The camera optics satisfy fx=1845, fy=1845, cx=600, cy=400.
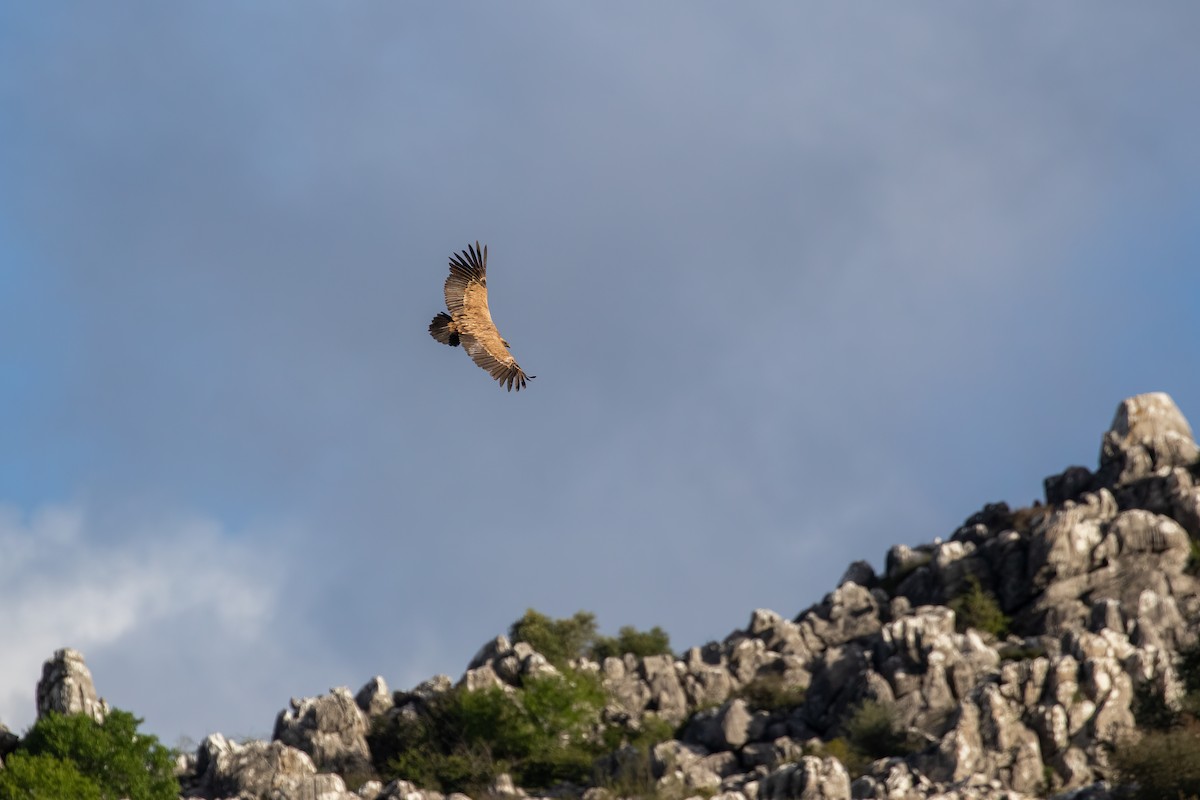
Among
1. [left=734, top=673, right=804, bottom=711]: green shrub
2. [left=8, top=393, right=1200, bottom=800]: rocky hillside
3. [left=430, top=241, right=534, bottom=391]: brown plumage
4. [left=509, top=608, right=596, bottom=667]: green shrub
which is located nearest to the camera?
[left=430, top=241, right=534, bottom=391]: brown plumage

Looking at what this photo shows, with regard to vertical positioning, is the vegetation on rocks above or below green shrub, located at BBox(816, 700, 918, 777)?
above

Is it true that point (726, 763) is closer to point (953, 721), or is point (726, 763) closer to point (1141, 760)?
point (953, 721)

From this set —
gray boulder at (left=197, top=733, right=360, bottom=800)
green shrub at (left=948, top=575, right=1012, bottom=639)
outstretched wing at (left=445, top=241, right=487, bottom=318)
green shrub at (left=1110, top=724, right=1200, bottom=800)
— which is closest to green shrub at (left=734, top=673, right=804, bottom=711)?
green shrub at (left=948, top=575, right=1012, bottom=639)

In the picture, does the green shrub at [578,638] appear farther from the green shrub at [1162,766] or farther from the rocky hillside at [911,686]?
the green shrub at [1162,766]

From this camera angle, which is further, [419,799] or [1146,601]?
[1146,601]

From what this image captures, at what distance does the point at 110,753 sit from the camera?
88.2 m

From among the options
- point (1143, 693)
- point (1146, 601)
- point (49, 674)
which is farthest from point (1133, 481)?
point (49, 674)

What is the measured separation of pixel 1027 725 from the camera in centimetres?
8344

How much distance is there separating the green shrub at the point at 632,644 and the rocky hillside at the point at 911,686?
44.1 feet

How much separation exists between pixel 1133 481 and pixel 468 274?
83.8m

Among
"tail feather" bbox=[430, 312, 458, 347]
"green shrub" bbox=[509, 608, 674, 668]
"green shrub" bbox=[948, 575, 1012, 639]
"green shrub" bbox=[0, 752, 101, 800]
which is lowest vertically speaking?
"tail feather" bbox=[430, 312, 458, 347]

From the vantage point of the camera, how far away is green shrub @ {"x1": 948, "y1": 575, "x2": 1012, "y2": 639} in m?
105

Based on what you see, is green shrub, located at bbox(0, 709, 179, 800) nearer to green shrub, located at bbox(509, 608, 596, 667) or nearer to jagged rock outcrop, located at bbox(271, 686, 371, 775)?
jagged rock outcrop, located at bbox(271, 686, 371, 775)

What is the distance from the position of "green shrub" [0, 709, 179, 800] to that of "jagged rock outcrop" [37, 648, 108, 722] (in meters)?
2.27
